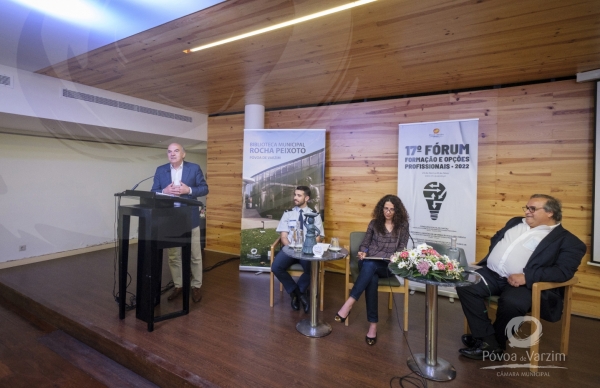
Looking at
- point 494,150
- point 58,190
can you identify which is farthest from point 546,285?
point 58,190

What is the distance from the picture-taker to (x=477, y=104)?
358cm

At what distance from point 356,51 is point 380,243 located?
1703 millimetres

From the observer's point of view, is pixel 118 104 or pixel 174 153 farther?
pixel 118 104

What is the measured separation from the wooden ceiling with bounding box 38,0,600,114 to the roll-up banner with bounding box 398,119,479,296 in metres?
0.56

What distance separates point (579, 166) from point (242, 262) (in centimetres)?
391

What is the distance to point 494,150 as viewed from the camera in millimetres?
3498

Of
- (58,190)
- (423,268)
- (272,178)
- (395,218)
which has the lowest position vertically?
(423,268)

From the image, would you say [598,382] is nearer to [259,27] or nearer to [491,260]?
[491,260]

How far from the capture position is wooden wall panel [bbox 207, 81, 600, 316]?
312 cm

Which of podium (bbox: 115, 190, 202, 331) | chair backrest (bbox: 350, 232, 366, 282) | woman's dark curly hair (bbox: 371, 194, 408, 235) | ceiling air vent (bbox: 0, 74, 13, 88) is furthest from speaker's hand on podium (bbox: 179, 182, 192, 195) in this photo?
ceiling air vent (bbox: 0, 74, 13, 88)

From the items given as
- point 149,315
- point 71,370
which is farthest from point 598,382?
point 71,370

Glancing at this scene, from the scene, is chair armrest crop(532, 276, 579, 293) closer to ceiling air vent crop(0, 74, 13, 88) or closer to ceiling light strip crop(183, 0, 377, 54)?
ceiling light strip crop(183, 0, 377, 54)

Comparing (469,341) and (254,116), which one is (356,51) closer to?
(254,116)

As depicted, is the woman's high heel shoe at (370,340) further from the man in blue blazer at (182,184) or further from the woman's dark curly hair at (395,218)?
the man in blue blazer at (182,184)
